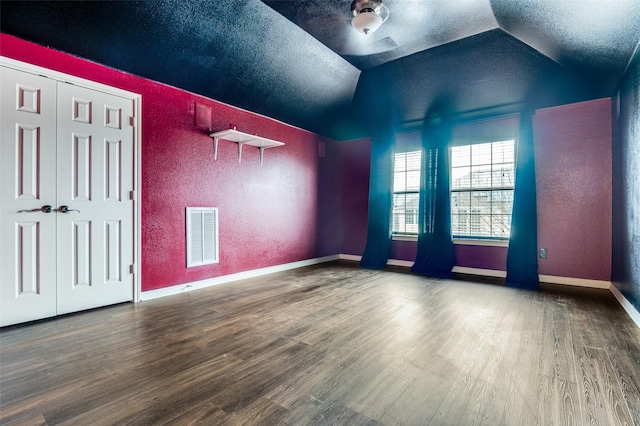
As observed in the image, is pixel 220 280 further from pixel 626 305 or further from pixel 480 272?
pixel 626 305

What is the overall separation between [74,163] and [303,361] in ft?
9.30

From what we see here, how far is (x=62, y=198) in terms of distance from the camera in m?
2.84

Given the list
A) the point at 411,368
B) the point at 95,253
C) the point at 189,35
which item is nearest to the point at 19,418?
the point at 95,253

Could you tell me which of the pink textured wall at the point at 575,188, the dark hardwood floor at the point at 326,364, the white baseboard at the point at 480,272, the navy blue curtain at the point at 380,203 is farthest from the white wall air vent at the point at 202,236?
the pink textured wall at the point at 575,188

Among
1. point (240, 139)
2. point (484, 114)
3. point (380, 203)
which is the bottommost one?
point (380, 203)

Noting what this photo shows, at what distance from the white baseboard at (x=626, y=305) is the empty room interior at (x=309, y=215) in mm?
40

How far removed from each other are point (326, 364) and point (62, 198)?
112 inches

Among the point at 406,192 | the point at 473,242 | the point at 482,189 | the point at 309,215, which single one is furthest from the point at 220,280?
the point at 482,189

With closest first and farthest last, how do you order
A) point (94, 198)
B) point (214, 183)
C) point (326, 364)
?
1. point (326, 364)
2. point (94, 198)
3. point (214, 183)

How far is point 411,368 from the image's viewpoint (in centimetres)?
194

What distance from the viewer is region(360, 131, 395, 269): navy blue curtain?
5.58 m

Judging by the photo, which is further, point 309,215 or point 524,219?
point 309,215

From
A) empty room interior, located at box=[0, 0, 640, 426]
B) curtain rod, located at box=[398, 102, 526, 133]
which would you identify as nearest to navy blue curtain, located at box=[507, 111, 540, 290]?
empty room interior, located at box=[0, 0, 640, 426]

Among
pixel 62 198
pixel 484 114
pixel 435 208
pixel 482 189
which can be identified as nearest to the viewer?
pixel 62 198
